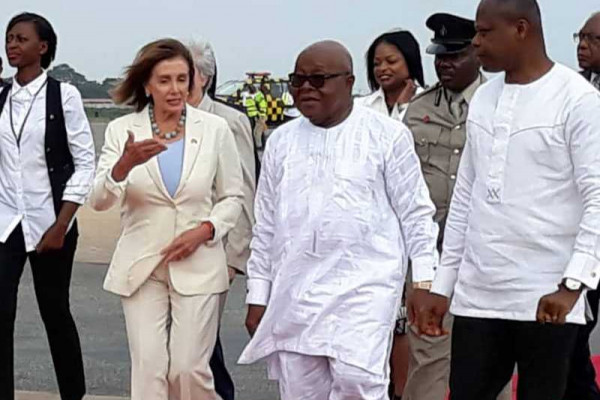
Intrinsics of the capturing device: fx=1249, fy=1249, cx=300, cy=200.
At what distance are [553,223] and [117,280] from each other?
2008 millimetres

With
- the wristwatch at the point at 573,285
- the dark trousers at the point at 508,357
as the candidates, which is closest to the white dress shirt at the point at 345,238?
the dark trousers at the point at 508,357

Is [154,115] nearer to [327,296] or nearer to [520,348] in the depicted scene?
[327,296]

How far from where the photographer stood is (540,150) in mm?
4043

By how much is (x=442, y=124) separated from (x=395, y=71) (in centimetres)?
57

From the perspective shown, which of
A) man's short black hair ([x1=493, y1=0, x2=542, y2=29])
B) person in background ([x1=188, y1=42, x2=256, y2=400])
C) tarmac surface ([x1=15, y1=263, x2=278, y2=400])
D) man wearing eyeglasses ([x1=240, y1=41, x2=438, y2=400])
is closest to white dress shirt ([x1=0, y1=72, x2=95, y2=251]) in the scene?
person in background ([x1=188, y1=42, x2=256, y2=400])

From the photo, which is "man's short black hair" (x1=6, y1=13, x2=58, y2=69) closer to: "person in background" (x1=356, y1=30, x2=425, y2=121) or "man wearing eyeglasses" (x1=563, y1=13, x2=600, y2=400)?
"person in background" (x1=356, y1=30, x2=425, y2=121)

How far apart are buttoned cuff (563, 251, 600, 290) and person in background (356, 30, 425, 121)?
2385 millimetres

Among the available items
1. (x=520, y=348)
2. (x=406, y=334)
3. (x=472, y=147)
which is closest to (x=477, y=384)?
(x=520, y=348)

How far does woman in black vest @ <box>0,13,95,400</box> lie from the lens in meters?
5.95

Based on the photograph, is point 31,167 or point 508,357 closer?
point 508,357

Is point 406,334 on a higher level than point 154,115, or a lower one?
lower

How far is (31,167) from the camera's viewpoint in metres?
5.96

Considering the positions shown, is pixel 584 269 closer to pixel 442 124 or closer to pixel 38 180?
pixel 442 124

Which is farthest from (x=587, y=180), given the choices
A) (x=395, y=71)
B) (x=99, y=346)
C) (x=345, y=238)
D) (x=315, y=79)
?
(x=99, y=346)
